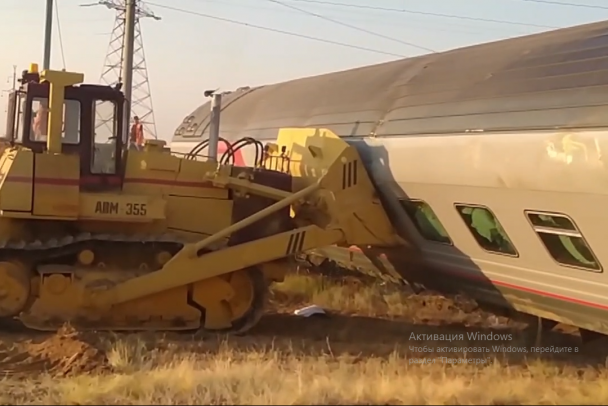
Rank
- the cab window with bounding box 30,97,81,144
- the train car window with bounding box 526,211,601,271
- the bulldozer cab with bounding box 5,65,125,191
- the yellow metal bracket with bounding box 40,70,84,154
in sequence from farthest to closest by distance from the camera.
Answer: the cab window with bounding box 30,97,81,144, the bulldozer cab with bounding box 5,65,125,191, the yellow metal bracket with bounding box 40,70,84,154, the train car window with bounding box 526,211,601,271

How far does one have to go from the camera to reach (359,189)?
1027 cm

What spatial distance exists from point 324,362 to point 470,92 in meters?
3.39

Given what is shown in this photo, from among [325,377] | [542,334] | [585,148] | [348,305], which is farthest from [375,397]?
[348,305]

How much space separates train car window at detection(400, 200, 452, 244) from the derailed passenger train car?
18mm

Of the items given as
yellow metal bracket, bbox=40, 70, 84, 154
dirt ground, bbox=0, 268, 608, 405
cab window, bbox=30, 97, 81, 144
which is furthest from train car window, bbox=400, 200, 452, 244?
yellow metal bracket, bbox=40, 70, 84, 154

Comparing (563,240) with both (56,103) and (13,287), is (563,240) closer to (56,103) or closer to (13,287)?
(56,103)

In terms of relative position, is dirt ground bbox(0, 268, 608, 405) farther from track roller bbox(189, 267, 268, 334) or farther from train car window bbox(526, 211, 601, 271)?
train car window bbox(526, 211, 601, 271)

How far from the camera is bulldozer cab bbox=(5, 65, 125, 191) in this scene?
943cm

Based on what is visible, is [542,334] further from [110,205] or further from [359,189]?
[110,205]

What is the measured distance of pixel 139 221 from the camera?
9680 millimetres

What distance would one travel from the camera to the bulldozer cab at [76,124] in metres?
9.43

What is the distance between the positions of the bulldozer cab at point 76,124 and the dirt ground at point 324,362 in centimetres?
185

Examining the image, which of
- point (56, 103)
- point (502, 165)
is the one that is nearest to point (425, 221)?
point (502, 165)

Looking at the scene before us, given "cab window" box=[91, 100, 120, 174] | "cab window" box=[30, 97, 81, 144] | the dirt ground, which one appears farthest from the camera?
"cab window" box=[91, 100, 120, 174]
